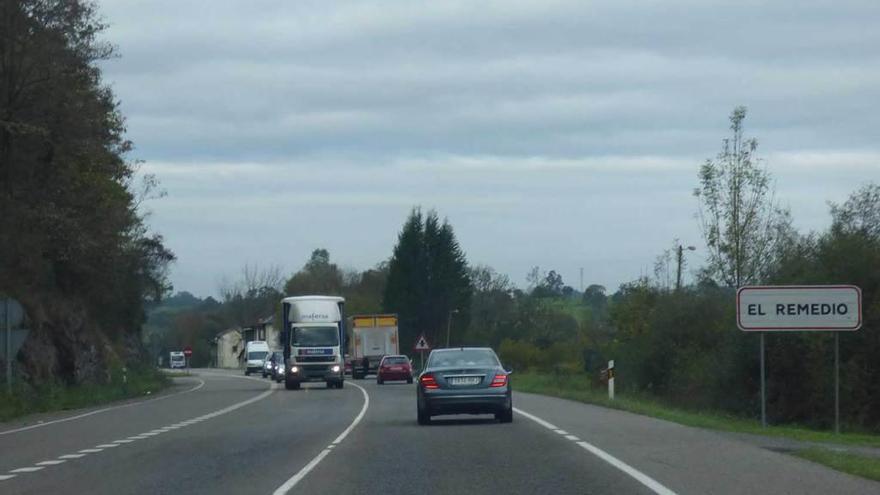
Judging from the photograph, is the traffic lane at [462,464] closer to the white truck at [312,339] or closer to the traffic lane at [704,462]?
the traffic lane at [704,462]

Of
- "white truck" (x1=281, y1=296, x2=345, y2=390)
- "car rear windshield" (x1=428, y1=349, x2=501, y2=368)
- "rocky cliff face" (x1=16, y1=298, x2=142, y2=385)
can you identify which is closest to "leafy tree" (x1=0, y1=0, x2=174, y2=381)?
"rocky cliff face" (x1=16, y1=298, x2=142, y2=385)

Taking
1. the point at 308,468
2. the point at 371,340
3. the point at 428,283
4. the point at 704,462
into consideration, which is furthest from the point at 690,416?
the point at 428,283

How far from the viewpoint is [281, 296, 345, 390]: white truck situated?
185 feet

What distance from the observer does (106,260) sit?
180ft

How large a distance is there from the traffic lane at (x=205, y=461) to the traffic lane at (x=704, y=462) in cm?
440

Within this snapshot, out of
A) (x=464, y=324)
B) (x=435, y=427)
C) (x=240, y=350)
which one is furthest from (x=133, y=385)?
(x=240, y=350)

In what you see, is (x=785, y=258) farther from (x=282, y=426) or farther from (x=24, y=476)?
(x=24, y=476)

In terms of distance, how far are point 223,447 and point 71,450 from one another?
7.88 ft

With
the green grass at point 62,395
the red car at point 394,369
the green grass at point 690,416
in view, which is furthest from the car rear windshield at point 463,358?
the red car at point 394,369

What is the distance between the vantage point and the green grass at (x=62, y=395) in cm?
3659

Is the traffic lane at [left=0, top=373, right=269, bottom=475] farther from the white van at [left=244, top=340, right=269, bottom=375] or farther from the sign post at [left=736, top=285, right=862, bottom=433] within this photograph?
the white van at [left=244, top=340, right=269, bottom=375]

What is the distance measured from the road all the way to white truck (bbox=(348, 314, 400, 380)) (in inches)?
1867

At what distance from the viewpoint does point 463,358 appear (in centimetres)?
2714

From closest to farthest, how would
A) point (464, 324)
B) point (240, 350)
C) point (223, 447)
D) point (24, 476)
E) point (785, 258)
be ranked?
point (24, 476)
point (223, 447)
point (785, 258)
point (464, 324)
point (240, 350)
